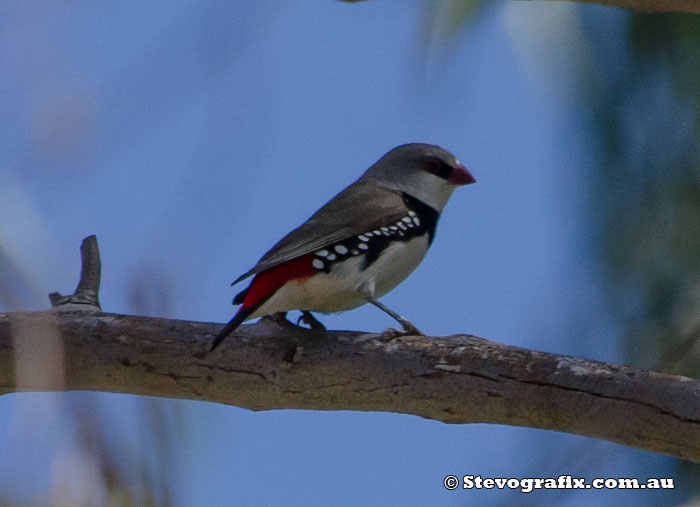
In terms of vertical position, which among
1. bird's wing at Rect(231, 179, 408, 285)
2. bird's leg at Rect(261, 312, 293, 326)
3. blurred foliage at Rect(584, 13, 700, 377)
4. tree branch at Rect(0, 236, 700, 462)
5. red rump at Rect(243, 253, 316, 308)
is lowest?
tree branch at Rect(0, 236, 700, 462)

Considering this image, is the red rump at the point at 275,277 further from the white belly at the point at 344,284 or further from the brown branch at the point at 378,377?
the brown branch at the point at 378,377

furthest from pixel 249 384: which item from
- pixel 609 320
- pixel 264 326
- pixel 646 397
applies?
pixel 609 320

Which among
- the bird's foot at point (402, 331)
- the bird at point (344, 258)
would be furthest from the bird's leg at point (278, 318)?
the bird's foot at point (402, 331)

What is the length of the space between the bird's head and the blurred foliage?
6.81ft

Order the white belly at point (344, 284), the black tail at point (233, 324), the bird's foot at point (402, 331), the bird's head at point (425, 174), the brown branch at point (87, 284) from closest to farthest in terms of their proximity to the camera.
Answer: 1. the black tail at point (233, 324)
2. the bird's foot at point (402, 331)
3. the white belly at point (344, 284)
4. the brown branch at point (87, 284)
5. the bird's head at point (425, 174)

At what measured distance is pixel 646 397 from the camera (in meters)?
3.33

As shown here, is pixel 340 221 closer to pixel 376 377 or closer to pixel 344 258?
pixel 344 258

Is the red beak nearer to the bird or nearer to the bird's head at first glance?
the bird's head

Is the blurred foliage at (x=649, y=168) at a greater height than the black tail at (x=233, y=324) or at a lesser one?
greater

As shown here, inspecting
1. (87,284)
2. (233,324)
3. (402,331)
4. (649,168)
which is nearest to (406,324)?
(402,331)

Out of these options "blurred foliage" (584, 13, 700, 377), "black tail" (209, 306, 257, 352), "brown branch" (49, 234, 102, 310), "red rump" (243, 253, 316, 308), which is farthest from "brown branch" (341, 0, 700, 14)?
"blurred foliage" (584, 13, 700, 377)

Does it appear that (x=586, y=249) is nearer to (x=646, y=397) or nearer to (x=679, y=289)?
(x=679, y=289)

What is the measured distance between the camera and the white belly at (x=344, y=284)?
158 inches

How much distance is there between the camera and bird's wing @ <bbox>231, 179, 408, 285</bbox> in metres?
4.04
